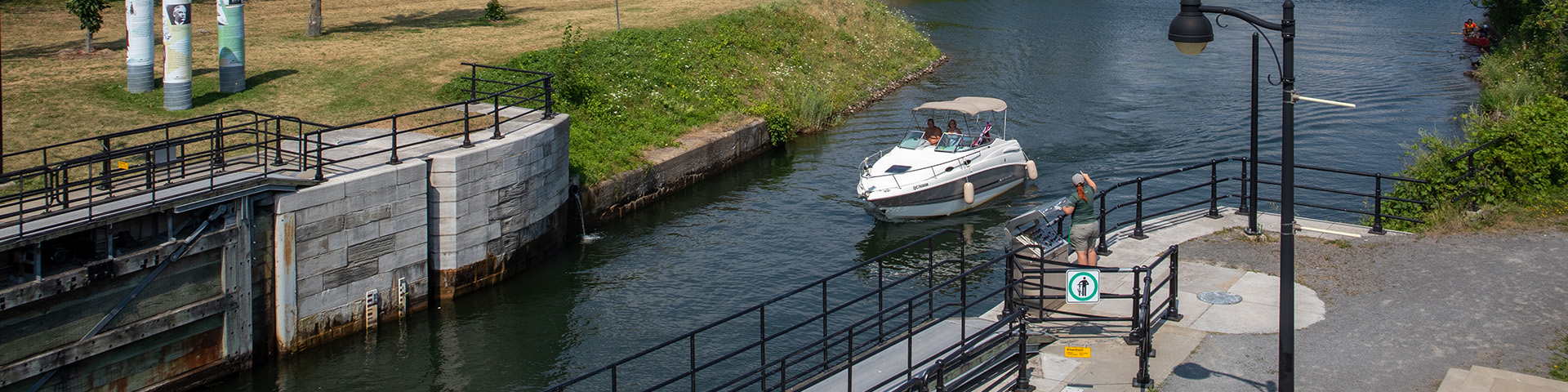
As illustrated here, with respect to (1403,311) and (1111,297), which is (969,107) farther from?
(1111,297)

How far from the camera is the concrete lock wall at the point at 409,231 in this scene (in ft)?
56.2

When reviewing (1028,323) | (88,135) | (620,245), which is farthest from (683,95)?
(1028,323)

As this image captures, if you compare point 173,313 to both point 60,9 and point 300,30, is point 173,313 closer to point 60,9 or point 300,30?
point 300,30

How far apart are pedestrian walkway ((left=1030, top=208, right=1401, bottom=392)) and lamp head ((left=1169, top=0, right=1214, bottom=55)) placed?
3296 millimetres

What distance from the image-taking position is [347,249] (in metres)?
17.7

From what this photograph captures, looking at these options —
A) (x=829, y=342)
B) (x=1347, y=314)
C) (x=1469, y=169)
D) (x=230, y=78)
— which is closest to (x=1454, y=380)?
(x=1347, y=314)

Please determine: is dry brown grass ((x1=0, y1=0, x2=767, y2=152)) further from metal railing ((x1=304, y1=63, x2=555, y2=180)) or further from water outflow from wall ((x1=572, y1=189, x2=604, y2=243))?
water outflow from wall ((x1=572, y1=189, x2=604, y2=243))

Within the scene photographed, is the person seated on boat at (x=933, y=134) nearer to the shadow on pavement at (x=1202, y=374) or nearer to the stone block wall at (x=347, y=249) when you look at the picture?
the stone block wall at (x=347, y=249)

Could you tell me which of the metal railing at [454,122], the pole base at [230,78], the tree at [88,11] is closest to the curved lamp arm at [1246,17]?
the metal railing at [454,122]

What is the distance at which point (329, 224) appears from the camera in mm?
17391

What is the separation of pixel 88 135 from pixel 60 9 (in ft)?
54.6

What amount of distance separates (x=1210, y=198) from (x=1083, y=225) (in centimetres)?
475

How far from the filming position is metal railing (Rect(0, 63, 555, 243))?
579 inches

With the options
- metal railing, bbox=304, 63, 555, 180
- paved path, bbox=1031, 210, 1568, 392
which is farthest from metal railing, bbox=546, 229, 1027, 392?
metal railing, bbox=304, 63, 555, 180
